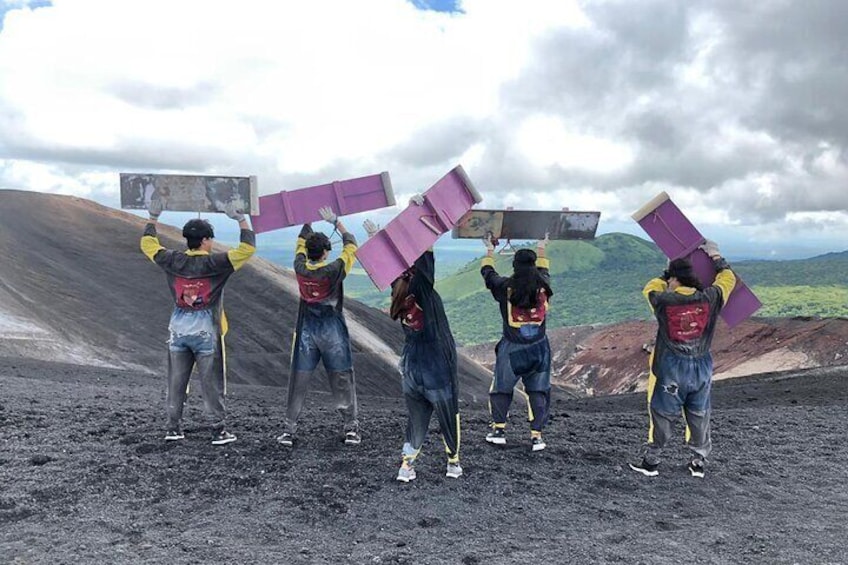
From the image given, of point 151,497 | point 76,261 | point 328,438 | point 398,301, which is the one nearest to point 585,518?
point 398,301

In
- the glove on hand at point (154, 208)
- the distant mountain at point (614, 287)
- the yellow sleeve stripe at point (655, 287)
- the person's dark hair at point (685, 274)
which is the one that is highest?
the glove on hand at point (154, 208)

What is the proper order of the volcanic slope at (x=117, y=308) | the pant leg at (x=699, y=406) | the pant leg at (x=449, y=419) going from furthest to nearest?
1. the volcanic slope at (x=117, y=308)
2. the pant leg at (x=699, y=406)
3. the pant leg at (x=449, y=419)

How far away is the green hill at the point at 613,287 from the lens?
96688mm

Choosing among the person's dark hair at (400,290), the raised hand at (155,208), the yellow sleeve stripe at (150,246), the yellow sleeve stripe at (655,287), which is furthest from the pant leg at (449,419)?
the raised hand at (155,208)

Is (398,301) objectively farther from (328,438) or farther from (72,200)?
(72,200)

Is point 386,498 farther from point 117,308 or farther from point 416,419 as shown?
point 117,308

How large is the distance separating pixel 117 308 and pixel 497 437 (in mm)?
20749

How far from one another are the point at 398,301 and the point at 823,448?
19.8 feet

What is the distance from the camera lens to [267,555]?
4.74 m

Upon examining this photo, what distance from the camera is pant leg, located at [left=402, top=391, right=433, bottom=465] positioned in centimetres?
612

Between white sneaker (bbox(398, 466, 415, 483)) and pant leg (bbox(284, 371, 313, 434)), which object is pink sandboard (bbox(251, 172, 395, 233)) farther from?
white sneaker (bbox(398, 466, 415, 483))

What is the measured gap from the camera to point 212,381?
7129mm

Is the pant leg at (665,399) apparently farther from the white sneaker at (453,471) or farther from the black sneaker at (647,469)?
the white sneaker at (453,471)

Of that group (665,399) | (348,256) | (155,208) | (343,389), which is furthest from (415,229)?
(155,208)
